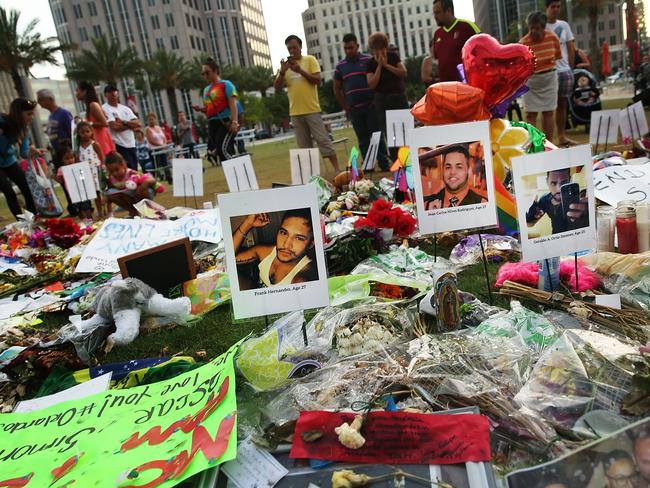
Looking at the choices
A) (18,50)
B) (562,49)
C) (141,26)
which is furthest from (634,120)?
(141,26)

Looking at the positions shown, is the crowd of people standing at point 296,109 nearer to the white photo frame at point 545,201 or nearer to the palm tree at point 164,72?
the white photo frame at point 545,201

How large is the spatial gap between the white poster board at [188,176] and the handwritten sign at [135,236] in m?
1.24

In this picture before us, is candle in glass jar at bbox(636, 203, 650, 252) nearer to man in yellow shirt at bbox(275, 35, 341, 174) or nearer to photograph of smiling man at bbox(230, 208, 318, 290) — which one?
photograph of smiling man at bbox(230, 208, 318, 290)

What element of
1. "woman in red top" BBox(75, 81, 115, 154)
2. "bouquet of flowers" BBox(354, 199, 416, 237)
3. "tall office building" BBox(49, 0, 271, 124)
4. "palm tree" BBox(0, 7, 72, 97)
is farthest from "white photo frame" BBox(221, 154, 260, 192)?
"tall office building" BBox(49, 0, 271, 124)

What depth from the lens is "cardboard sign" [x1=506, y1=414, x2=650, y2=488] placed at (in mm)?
937

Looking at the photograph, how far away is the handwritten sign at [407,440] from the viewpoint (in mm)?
1185

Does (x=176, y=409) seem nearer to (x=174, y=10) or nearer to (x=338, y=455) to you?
(x=338, y=455)

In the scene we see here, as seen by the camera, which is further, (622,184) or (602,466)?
(622,184)

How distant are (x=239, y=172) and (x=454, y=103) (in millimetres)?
2459

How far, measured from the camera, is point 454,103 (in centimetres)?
282

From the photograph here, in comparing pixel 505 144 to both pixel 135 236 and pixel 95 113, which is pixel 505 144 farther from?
pixel 95 113

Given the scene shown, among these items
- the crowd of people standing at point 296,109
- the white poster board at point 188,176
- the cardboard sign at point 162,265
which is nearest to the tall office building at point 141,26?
the crowd of people standing at point 296,109

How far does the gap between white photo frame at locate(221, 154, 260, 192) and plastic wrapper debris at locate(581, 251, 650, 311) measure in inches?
126

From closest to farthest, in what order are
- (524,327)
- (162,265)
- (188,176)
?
(524,327) < (162,265) < (188,176)
